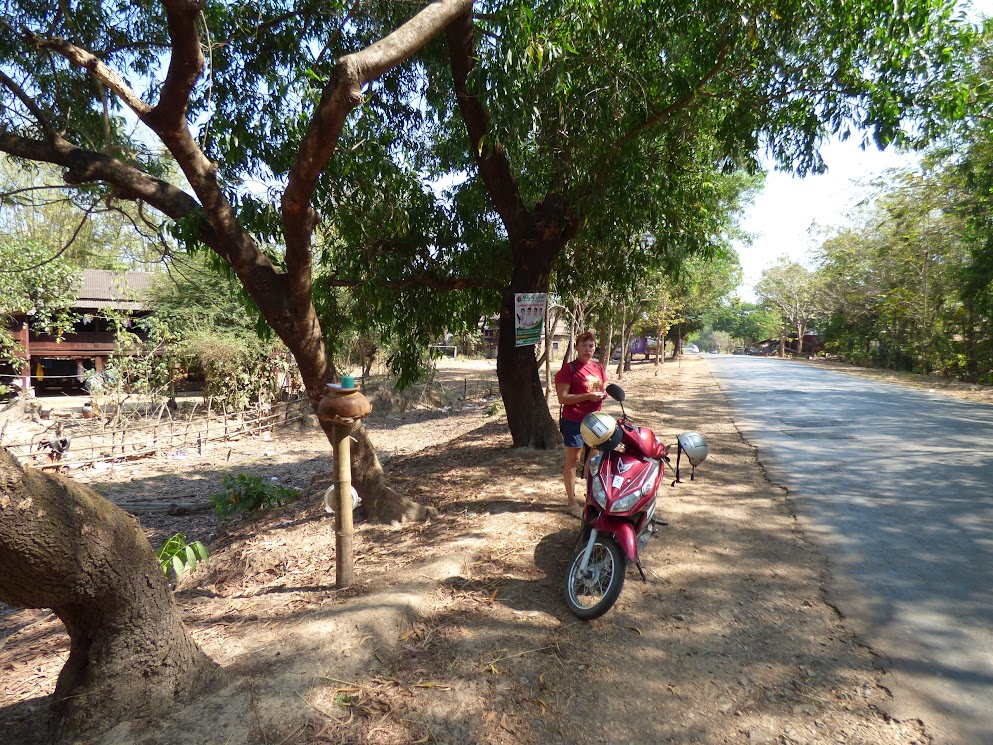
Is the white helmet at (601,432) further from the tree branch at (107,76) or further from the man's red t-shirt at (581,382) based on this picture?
the tree branch at (107,76)

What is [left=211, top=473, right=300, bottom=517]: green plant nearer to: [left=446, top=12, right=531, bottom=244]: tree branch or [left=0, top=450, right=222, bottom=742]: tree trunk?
[left=446, top=12, right=531, bottom=244]: tree branch

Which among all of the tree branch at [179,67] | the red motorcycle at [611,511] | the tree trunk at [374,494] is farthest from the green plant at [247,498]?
the red motorcycle at [611,511]

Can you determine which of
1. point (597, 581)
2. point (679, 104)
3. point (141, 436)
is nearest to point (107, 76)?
point (597, 581)

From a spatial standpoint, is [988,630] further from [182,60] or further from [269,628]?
[182,60]

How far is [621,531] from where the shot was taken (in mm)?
3535

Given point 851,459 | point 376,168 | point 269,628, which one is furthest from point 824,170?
point 269,628

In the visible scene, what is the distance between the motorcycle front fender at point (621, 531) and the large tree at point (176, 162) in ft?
7.41

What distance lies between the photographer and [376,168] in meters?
6.98

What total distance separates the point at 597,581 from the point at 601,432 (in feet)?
2.98

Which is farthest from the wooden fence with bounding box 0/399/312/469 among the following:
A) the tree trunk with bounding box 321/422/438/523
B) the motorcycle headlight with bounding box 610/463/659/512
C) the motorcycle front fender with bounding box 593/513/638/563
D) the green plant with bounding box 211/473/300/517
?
the motorcycle headlight with bounding box 610/463/659/512

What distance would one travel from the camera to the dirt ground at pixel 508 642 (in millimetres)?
2615

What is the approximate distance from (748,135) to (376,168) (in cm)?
465

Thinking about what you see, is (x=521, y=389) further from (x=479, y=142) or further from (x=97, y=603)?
(x=97, y=603)

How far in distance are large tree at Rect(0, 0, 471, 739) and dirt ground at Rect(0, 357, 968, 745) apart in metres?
0.39
